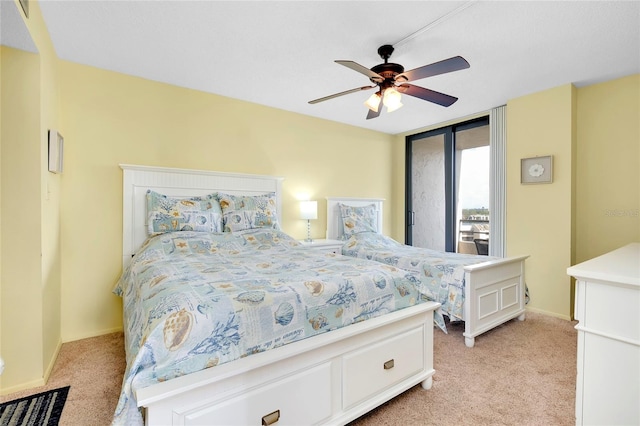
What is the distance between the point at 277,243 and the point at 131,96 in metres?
1.98

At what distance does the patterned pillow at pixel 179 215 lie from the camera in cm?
265

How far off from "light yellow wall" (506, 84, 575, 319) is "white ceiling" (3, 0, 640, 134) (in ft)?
0.91

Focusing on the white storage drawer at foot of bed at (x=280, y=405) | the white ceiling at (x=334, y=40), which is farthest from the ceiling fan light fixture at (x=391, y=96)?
the white storage drawer at foot of bed at (x=280, y=405)

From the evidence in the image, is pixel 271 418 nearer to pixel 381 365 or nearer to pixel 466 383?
pixel 381 365

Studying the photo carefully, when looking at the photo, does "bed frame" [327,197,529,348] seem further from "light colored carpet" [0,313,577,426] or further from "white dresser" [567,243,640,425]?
"white dresser" [567,243,640,425]

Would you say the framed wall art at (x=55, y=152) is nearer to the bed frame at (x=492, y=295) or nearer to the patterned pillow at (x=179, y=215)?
the patterned pillow at (x=179, y=215)

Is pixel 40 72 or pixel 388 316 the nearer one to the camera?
pixel 388 316

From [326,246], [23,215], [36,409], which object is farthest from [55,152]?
[326,246]

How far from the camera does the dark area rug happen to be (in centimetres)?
161

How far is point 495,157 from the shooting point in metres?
3.78

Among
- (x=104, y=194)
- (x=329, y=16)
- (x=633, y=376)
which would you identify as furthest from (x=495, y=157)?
(x=104, y=194)

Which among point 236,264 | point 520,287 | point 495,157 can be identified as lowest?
point 520,287

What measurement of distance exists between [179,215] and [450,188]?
3596 mm

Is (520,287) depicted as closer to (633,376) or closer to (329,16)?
(633,376)
